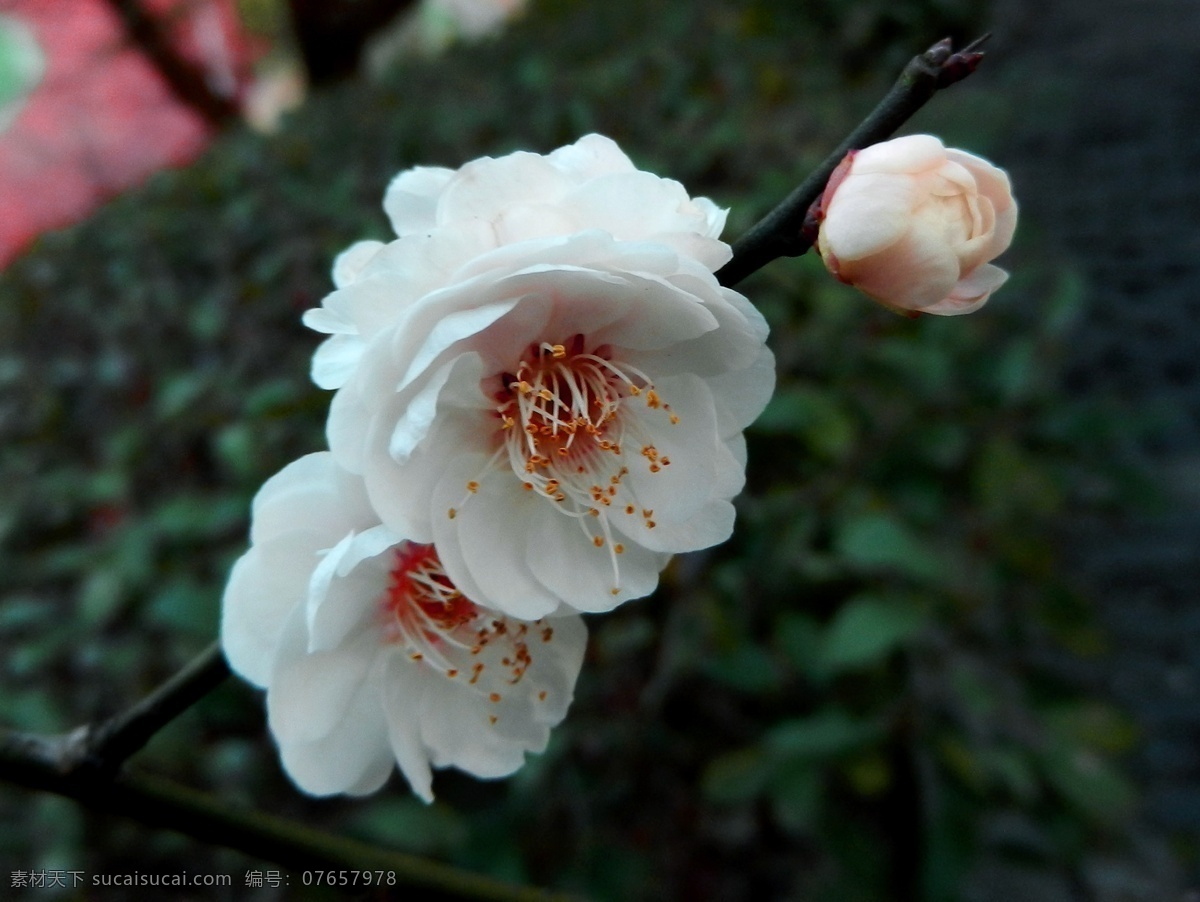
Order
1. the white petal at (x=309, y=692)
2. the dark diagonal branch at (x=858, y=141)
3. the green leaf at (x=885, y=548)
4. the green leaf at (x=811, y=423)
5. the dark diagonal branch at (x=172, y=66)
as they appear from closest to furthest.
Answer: the dark diagonal branch at (x=858, y=141) < the white petal at (x=309, y=692) < the green leaf at (x=885, y=548) < the green leaf at (x=811, y=423) < the dark diagonal branch at (x=172, y=66)

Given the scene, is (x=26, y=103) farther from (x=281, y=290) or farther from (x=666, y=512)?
(x=666, y=512)

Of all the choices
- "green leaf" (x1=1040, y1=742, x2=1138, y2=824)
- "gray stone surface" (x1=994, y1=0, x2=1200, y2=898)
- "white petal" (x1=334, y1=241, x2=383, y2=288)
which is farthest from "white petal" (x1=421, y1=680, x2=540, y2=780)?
"gray stone surface" (x1=994, y1=0, x2=1200, y2=898)

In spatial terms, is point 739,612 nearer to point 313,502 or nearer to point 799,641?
point 799,641

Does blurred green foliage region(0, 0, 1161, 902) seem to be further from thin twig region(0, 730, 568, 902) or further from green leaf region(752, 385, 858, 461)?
thin twig region(0, 730, 568, 902)

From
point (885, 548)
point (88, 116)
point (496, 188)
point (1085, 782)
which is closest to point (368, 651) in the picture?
point (496, 188)

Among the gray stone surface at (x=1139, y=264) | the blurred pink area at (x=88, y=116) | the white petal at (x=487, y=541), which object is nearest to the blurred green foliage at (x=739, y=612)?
the gray stone surface at (x=1139, y=264)

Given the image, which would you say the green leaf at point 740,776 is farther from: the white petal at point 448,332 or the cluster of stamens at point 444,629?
the white petal at point 448,332
